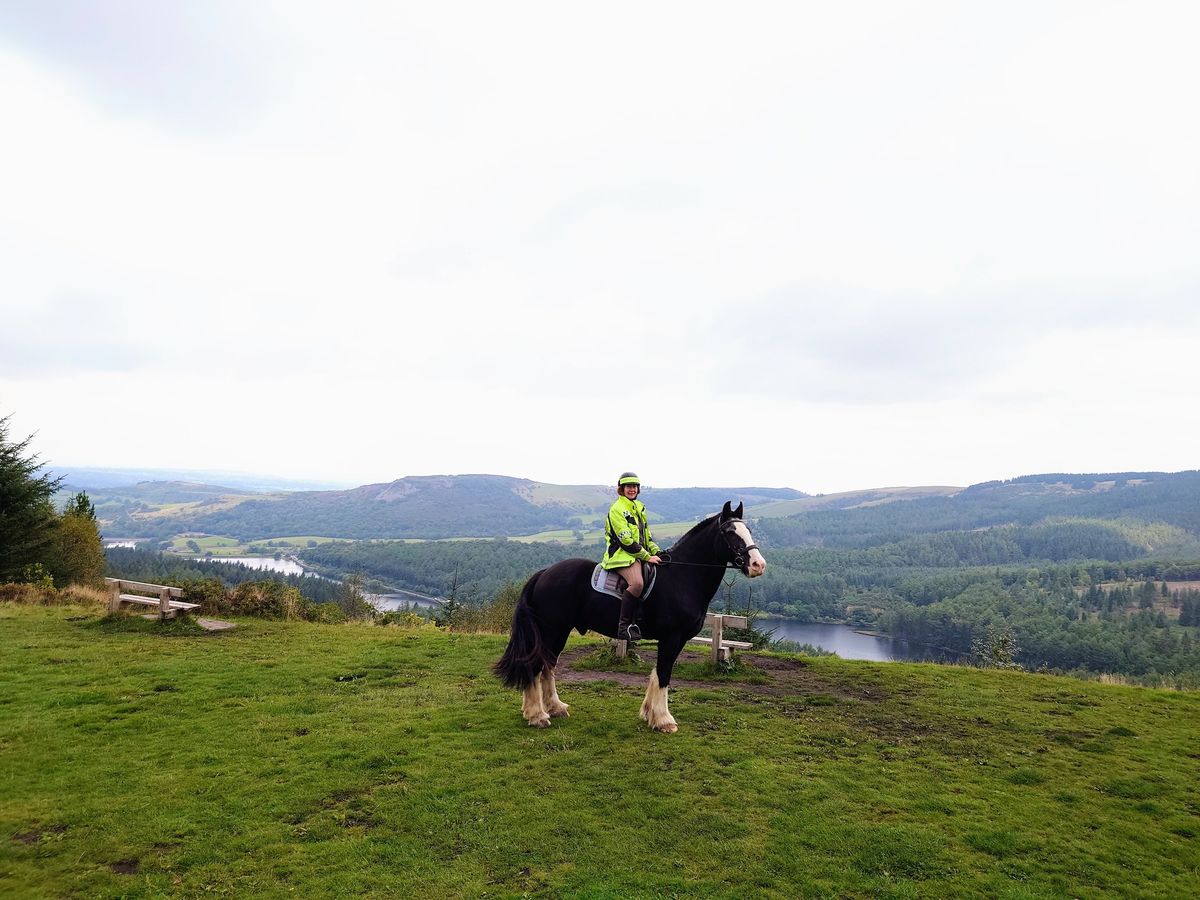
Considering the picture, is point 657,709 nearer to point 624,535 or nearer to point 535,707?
point 535,707

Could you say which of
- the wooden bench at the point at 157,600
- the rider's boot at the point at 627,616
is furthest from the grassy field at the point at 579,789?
the wooden bench at the point at 157,600

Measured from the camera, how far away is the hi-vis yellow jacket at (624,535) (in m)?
7.74

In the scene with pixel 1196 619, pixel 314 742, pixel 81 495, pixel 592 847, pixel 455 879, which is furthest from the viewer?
pixel 1196 619

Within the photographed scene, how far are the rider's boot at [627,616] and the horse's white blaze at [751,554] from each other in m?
1.61

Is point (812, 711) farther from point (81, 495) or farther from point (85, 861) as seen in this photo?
point (81, 495)

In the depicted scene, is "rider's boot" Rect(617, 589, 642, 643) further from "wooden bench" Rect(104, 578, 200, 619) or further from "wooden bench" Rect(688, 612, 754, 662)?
"wooden bench" Rect(104, 578, 200, 619)

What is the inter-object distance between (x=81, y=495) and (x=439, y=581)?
9582 centimetres

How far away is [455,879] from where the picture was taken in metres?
4.51

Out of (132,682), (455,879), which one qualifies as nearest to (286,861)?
(455,879)

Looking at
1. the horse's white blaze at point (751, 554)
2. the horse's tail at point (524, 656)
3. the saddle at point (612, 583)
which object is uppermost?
the horse's white blaze at point (751, 554)

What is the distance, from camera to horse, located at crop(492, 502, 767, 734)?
7.88 m

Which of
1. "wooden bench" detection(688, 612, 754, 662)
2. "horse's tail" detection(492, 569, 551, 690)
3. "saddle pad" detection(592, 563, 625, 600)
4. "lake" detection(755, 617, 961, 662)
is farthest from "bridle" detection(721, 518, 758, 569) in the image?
"lake" detection(755, 617, 961, 662)

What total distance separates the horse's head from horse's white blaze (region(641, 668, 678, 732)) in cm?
189

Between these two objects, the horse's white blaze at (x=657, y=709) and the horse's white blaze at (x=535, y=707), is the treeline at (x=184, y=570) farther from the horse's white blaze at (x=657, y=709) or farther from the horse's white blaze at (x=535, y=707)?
the horse's white blaze at (x=657, y=709)
